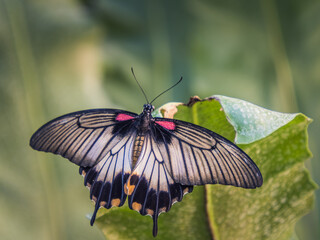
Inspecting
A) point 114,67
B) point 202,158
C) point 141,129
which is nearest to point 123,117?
point 141,129

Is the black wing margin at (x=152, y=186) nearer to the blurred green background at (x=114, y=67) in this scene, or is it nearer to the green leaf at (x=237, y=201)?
the green leaf at (x=237, y=201)

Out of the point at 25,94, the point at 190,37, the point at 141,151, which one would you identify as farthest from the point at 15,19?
the point at 141,151

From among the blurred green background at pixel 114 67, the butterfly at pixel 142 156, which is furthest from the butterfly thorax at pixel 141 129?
the blurred green background at pixel 114 67

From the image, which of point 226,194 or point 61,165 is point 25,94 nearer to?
point 61,165

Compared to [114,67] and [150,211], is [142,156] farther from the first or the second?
[114,67]

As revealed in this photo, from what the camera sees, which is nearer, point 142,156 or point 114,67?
point 142,156

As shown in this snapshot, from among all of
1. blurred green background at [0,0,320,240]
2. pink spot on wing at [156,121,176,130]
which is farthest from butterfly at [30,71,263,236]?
blurred green background at [0,0,320,240]
